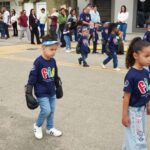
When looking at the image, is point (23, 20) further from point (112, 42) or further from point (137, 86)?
point (137, 86)

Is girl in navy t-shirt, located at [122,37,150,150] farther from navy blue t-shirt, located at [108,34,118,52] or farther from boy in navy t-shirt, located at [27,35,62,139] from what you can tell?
navy blue t-shirt, located at [108,34,118,52]

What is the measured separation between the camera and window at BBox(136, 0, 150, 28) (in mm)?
18781

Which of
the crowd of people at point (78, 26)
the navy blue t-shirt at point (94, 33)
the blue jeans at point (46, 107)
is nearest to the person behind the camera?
the blue jeans at point (46, 107)

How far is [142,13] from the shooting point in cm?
1906

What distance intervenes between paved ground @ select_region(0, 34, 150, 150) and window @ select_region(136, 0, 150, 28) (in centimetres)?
970

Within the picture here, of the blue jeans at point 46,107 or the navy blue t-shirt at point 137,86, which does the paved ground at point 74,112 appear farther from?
the navy blue t-shirt at point 137,86

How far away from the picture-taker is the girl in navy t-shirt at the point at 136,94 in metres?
3.27

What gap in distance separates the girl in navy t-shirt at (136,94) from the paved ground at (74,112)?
3.17 ft

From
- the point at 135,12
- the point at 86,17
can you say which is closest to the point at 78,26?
the point at 86,17

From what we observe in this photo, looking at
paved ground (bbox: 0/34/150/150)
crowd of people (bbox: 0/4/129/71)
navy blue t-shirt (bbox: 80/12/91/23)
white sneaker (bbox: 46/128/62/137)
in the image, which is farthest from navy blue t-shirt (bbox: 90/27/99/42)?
white sneaker (bbox: 46/128/62/137)

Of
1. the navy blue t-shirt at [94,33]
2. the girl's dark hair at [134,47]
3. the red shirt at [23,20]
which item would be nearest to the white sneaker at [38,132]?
the girl's dark hair at [134,47]

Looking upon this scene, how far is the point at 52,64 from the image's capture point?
445cm

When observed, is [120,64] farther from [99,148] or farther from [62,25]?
[99,148]

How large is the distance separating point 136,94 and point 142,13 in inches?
646
